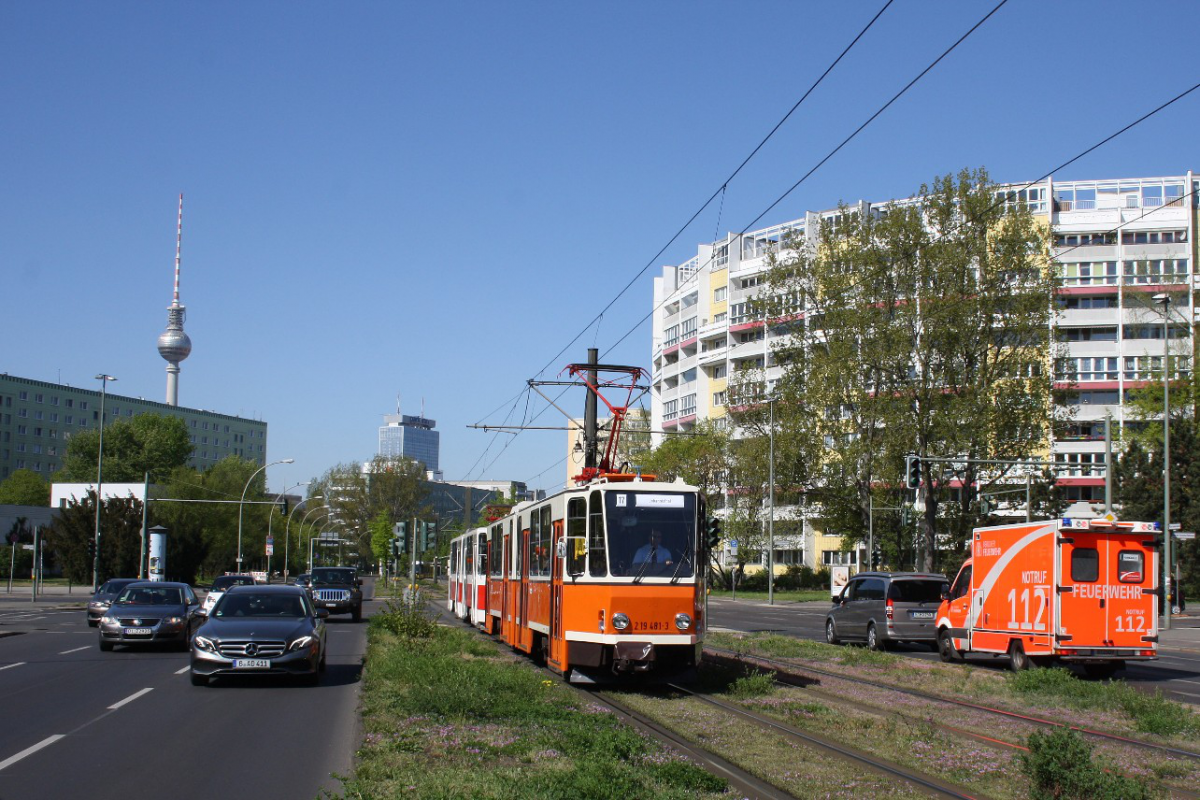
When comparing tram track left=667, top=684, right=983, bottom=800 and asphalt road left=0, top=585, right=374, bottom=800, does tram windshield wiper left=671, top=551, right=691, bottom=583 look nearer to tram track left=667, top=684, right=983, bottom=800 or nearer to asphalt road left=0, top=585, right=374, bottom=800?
tram track left=667, top=684, right=983, bottom=800

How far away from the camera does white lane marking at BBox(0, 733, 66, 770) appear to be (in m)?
10.5

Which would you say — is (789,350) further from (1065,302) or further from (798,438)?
(1065,302)

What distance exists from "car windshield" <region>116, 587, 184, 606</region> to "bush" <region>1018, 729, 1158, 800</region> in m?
21.4

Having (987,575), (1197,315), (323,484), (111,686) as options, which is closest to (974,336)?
(987,575)

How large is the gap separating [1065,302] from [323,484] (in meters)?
82.5

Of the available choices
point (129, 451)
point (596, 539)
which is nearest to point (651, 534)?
point (596, 539)

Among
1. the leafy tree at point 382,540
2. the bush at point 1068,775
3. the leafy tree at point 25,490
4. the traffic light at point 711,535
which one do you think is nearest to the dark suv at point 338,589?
the traffic light at point 711,535

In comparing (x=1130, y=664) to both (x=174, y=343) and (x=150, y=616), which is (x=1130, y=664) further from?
(x=174, y=343)

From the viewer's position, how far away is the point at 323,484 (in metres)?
133

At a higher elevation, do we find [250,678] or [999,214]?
[999,214]

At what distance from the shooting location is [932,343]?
45250 mm

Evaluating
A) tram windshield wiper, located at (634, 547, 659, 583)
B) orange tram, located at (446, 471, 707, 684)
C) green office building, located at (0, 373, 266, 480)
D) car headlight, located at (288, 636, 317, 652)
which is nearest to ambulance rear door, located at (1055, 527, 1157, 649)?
orange tram, located at (446, 471, 707, 684)

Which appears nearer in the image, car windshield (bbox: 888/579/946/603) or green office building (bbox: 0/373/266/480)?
car windshield (bbox: 888/579/946/603)

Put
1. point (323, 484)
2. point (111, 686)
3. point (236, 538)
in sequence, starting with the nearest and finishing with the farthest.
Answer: point (111, 686) < point (236, 538) < point (323, 484)
